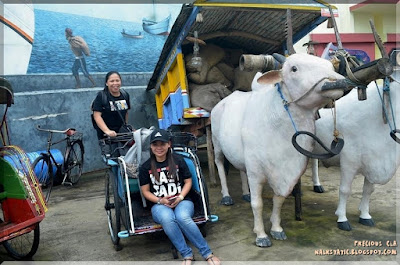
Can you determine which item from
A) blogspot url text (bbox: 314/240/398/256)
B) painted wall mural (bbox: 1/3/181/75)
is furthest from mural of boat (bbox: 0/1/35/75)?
blogspot url text (bbox: 314/240/398/256)

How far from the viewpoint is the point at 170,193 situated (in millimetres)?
3260

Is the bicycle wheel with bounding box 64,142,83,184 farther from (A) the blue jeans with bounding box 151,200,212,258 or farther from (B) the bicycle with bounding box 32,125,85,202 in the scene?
(A) the blue jeans with bounding box 151,200,212,258

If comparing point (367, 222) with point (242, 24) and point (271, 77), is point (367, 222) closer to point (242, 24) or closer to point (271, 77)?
point (271, 77)

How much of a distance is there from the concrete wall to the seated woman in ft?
19.1

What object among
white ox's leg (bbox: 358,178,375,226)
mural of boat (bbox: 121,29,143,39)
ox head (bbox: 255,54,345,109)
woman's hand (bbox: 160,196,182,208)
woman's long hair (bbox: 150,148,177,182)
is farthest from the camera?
mural of boat (bbox: 121,29,143,39)

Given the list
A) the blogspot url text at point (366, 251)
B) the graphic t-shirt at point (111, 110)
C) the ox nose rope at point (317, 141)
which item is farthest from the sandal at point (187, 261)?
the graphic t-shirt at point (111, 110)

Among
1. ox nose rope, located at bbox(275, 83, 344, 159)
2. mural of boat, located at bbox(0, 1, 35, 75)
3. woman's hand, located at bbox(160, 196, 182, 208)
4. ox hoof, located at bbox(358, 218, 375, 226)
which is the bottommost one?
ox hoof, located at bbox(358, 218, 375, 226)

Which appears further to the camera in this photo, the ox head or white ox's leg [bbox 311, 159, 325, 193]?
white ox's leg [bbox 311, 159, 325, 193]

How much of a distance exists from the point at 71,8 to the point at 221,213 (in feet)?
28.6

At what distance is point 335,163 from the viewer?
387 cm

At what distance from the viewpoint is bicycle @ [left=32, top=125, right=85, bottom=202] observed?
21.1 ft

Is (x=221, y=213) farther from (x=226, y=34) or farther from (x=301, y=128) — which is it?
(x=226, y=34)

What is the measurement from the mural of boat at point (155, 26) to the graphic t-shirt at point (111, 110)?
771 centimetres

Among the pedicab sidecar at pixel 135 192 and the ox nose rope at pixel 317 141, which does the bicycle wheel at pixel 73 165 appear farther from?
the ox nose rope at pixel 317 141
